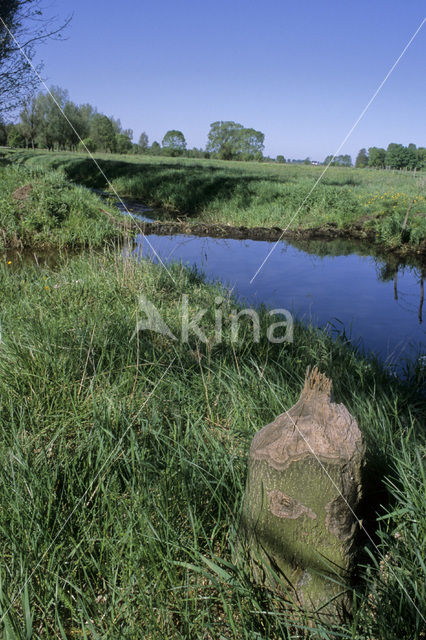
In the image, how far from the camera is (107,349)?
116 inches

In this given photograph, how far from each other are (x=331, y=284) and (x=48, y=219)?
5.37 m

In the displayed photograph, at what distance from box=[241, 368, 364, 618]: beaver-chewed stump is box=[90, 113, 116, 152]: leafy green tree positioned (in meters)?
74.3

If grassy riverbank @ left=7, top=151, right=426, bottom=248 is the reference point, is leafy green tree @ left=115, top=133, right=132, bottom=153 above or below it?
above

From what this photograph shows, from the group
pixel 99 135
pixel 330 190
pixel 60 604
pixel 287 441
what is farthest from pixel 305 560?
pixel 99 135

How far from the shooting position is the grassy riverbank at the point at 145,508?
135 cm

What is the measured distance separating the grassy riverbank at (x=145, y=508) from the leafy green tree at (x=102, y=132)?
73127 millimetres

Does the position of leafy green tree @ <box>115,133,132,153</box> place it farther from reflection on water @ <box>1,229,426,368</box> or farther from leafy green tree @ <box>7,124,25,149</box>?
reflection on water @ <box>1,229,426,368</box>

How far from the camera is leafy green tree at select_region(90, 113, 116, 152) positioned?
227 feet

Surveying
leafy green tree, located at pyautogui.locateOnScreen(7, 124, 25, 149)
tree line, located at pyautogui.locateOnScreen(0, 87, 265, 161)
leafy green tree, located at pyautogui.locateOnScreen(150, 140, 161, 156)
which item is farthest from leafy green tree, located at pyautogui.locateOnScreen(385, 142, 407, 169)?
leafy green tree, located at pyautogui.locateOnScreen(7, 124, 25, 149)

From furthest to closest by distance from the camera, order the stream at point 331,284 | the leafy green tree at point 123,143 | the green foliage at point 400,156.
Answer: the leafy green tree at point 123,143 → the green foliage at point 400,156 → the stream at point 331,284

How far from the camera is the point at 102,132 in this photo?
7081cm

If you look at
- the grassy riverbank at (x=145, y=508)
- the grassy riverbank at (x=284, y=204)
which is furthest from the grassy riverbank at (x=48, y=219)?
the grassy riverbank at (x=145, y=508)

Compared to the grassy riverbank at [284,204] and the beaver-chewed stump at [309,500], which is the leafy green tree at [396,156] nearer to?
the grassy riverbank at [284,204]

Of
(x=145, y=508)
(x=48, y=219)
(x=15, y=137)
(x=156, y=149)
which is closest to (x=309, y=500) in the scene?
(x=145, y=508)
